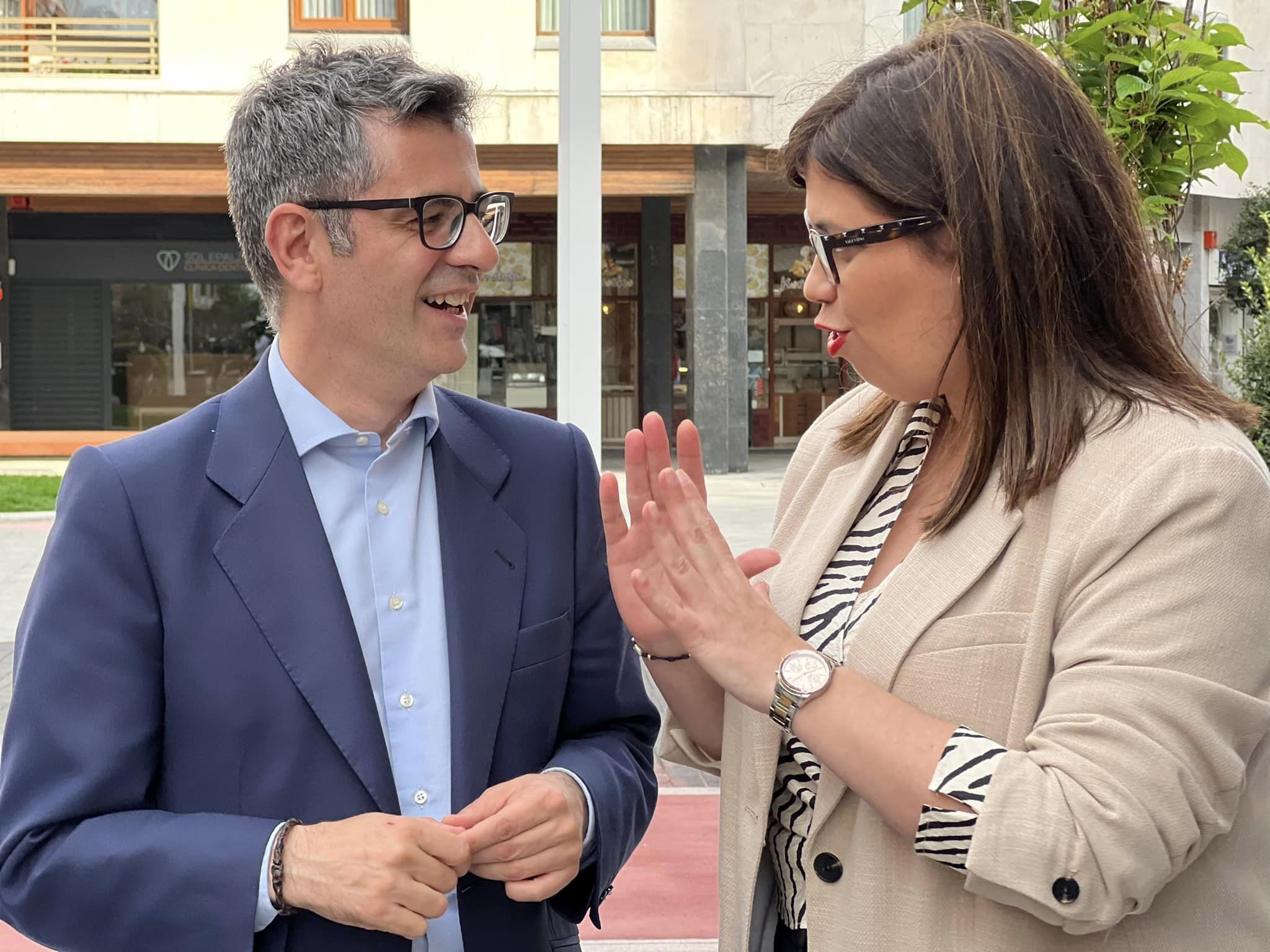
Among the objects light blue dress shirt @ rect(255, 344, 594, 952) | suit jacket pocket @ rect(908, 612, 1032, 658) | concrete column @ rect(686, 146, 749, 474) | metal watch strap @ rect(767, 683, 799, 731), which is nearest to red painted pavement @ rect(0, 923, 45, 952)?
light blue dress shirt @ rect(255, 344, 594, 952)

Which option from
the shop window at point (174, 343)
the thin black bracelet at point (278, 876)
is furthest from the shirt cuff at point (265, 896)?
the shop window at point (174, 343)

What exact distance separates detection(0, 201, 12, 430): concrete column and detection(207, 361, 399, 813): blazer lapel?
23966 mm

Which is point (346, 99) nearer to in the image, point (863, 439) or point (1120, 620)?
point (863, 439)

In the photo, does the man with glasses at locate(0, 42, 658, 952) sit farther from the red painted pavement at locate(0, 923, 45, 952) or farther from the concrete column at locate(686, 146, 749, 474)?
the concrete column at locate(686, 146, 749, 474)

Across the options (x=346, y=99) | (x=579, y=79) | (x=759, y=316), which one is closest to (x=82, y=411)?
(x=759, y=316)


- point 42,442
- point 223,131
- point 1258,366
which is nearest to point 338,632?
point 1258,366

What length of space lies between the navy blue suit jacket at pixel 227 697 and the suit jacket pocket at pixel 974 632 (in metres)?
0.55

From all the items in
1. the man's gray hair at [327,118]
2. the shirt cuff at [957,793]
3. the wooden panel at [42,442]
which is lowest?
the wooden panel at [42,442]

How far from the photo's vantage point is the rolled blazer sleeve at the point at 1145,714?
5.60 ft

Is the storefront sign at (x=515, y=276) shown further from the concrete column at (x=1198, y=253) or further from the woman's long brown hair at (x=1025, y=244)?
the woman's long brown hair at (x=1025, y=244)

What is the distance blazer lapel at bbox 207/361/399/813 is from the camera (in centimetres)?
202

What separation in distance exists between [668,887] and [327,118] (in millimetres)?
3690

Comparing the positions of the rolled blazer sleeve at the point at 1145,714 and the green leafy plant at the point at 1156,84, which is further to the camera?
the green leafy plant at the point at 1156,84

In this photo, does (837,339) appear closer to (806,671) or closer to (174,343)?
(806,671)
